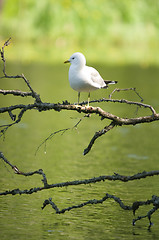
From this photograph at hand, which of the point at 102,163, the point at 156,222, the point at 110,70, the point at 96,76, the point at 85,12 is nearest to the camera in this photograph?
the point at 96,76

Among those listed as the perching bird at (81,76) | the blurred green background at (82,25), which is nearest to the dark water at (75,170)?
the perching bird at (81,76)

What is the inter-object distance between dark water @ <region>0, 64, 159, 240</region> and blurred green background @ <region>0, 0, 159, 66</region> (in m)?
23.4

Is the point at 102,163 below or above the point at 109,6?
below

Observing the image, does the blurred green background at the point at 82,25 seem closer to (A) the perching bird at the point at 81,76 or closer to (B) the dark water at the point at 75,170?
(B) the dark water at the point at 75,170

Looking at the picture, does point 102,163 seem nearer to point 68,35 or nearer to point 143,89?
point 143,89

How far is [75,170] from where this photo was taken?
10609 millimetres

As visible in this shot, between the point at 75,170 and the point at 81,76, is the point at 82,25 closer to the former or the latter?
the point at 75,170

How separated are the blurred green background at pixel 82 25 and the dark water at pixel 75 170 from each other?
23.4 meters

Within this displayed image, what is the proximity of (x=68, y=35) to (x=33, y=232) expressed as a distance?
40134mm

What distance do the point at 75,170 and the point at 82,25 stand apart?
3972 centimetres

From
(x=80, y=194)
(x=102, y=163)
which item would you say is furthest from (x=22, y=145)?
(x=80, y=194)

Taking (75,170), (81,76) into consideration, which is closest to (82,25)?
(75,170)

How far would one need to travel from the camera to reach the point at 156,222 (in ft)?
25.5

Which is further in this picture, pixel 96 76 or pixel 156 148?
pixel 156 148
